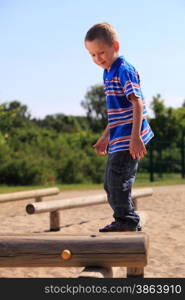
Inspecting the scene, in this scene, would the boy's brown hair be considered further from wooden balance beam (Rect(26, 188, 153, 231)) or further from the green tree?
the green tree

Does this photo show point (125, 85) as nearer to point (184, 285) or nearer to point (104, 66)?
point (104, 66)

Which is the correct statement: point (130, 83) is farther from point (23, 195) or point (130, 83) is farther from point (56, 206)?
point (23, 195)

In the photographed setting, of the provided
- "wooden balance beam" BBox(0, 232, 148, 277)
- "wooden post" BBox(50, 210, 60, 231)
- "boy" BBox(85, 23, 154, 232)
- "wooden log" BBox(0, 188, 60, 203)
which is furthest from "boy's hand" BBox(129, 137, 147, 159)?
"wooden log" BBox(0, 188, 60, 203)

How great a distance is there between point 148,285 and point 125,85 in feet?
4.71

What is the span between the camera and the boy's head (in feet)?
11.7

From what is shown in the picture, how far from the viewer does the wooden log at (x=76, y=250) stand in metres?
3.36

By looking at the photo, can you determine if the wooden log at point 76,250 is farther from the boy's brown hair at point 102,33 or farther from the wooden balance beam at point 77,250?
the boy's brown hair at point 102,33

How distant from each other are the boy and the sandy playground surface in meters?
0.36

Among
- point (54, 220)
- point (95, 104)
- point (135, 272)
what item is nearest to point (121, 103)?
point (135, 272)

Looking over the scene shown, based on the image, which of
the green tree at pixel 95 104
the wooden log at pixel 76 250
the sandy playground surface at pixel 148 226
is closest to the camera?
the wooden log at pixel 76 250

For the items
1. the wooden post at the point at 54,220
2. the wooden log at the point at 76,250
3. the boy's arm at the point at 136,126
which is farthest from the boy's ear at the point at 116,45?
the wooden post at the point at 54,220

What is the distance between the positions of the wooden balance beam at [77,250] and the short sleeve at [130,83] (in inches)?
40.4

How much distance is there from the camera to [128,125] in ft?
12.0

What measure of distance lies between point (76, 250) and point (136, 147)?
86 centimetres
